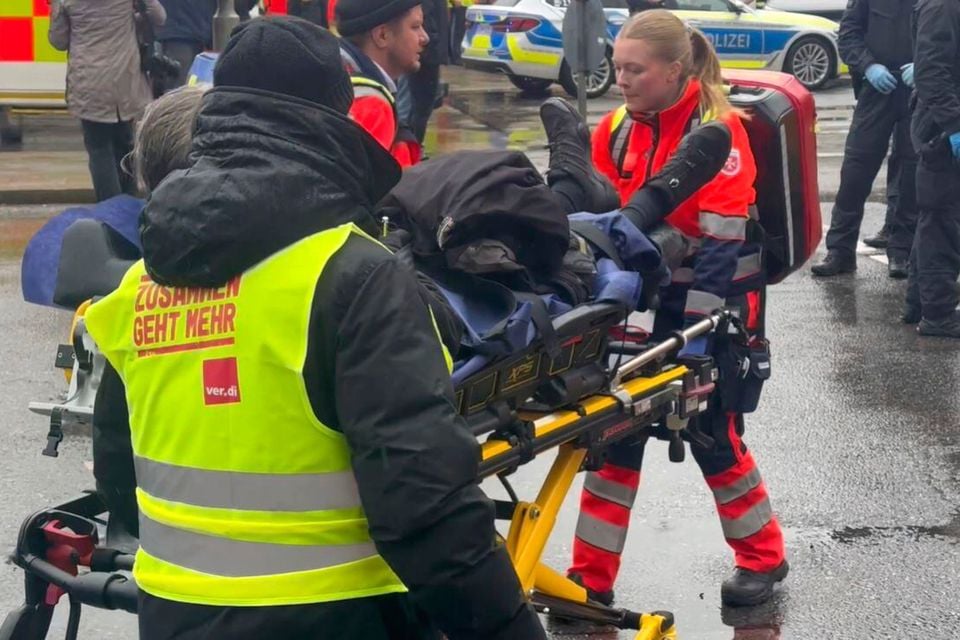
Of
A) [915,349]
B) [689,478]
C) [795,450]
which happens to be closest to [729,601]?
[689,478]

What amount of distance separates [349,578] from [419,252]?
3.40ft

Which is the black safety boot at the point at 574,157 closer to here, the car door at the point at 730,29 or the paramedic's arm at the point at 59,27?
the paramedic's arm at the point at 59,27

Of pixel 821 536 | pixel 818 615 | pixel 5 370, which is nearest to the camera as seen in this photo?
pixel 818 615

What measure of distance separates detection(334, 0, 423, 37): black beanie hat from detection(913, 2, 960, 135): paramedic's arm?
405 cm

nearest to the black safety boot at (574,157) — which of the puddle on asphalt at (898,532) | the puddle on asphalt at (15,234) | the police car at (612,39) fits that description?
the puddle on asphalt at (898,532)

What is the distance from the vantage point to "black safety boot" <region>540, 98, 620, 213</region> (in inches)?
152

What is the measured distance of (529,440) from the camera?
10.5 feet

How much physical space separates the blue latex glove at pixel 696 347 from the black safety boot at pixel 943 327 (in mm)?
4187

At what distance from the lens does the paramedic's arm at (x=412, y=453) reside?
2.18 meters

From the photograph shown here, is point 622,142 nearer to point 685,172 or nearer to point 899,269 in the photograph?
point 685,172

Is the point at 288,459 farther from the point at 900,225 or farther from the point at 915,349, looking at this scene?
the point at 900,225

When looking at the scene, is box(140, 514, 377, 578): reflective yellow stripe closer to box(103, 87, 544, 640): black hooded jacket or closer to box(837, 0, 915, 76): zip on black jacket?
box(103, 87, 544, 640): black hooded jacket

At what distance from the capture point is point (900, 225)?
30.2ft

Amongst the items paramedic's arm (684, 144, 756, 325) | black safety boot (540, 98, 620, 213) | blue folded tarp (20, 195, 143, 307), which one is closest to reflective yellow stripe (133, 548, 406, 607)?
blue folded tarp (20, 195, 143, 307)
